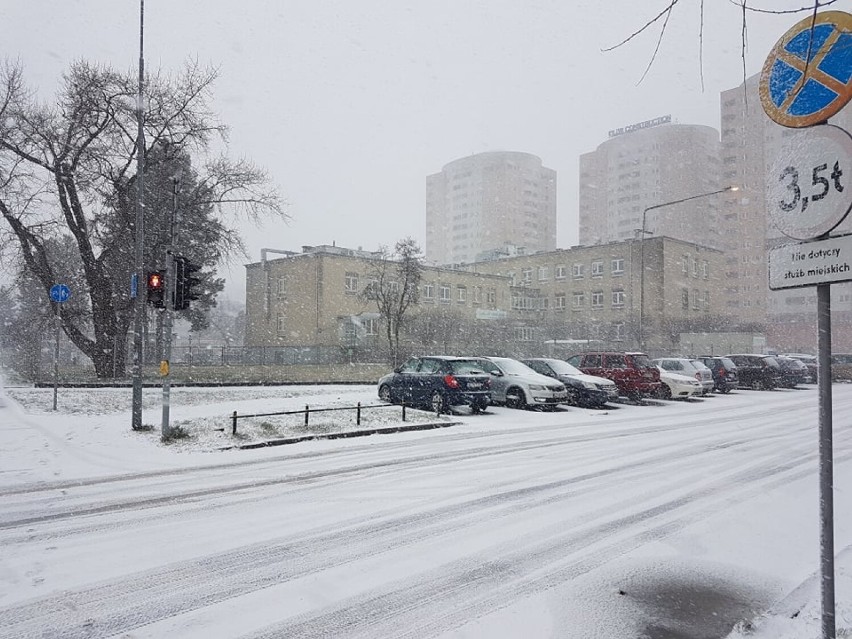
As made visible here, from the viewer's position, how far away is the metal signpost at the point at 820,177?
128 inches

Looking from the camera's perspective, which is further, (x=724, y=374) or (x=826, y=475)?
(x=724, y=374)

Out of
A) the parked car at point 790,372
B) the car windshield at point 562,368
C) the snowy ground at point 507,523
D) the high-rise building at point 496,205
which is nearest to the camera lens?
the snowy ground at point 507,523

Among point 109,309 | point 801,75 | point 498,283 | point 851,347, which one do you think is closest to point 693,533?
point 801,75

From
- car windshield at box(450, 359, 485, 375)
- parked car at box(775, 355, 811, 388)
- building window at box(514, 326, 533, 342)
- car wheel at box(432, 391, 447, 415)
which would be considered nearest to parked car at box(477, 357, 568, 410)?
car windshield at box(450, 359, 485, 375)

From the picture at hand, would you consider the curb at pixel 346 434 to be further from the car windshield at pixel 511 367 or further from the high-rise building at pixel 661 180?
the high-rise building at pixel 661 180

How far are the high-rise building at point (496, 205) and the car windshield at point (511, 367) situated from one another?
124 m

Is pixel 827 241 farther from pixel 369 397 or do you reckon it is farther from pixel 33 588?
pixel 369 397

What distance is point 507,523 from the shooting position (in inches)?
250

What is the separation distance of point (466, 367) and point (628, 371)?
7.18 metres

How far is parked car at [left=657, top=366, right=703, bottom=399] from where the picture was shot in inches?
917

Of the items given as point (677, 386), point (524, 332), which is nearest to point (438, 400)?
point (677, 386)

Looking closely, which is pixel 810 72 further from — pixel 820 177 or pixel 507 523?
pixel 507 523

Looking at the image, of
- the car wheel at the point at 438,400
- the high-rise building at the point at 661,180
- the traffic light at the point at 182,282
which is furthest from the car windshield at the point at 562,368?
the high-rise building at the point at 661,180

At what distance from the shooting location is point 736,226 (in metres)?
106
